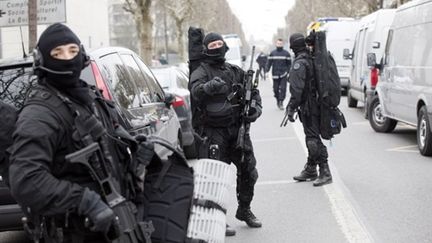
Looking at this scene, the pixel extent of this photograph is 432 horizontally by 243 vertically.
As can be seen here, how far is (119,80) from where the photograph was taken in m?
5.66

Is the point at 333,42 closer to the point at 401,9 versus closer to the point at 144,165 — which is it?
the point at 401,9

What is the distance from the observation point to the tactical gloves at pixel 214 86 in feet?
18.0

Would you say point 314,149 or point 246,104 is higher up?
point 246,104

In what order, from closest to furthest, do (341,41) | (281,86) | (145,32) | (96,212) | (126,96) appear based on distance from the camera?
(96,212) → (126,96) → (281,86) → (341,41) → (145,32)

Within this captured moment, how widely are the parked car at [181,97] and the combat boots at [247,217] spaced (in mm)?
1673

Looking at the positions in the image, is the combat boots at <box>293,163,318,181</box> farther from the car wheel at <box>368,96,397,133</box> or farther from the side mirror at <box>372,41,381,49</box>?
the side mirror at <box>372,41,381,49</box>

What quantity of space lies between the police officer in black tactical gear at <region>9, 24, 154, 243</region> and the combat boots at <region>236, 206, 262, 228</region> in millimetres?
2927

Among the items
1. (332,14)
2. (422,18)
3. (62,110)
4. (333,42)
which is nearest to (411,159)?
(422,18)

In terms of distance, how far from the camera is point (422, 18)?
1020 centimetres

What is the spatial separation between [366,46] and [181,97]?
824 centimetres

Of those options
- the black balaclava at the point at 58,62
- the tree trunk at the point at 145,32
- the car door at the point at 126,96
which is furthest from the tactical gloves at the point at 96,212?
the tree trunk at the point at 145,32

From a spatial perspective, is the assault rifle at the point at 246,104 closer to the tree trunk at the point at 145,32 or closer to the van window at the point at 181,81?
the van window at the point at 181,81

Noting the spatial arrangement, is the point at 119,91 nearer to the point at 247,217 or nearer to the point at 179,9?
the point at 247,217

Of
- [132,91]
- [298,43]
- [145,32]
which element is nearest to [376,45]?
[298,43]
